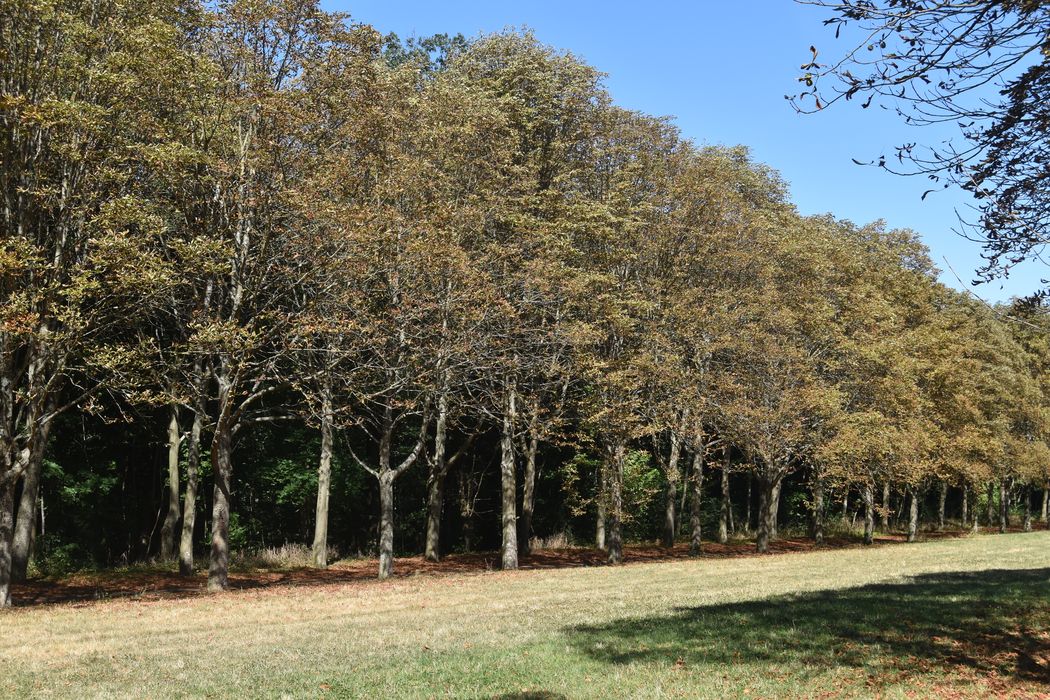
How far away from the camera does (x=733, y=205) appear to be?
33656mm

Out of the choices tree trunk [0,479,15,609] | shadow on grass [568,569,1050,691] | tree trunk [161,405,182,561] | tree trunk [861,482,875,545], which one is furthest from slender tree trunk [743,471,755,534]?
tree trunk [0,479,15,609]

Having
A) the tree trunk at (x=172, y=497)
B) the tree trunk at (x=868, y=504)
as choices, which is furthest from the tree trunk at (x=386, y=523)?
the tree trunk at (x=868, y=504)

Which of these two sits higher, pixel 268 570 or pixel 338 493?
pixel 338 493

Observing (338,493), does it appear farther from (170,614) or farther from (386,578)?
(170,614)

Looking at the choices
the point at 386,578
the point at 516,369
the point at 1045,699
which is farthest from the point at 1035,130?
the point at 386,578

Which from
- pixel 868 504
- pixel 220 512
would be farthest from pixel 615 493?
pixel 868 504

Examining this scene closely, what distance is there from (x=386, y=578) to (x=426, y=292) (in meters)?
8.02

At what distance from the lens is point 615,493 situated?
93.8 feet

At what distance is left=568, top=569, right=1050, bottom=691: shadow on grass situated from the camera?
30.2 ft

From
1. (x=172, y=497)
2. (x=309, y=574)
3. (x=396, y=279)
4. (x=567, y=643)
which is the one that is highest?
(x=396, y=279)

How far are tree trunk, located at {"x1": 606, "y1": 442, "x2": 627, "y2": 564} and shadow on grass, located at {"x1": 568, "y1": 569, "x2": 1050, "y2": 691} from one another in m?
14.0

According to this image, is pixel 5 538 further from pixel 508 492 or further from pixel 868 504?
pixel 868 504

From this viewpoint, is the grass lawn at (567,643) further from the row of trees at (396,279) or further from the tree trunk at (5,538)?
the row of trees at (396,279)

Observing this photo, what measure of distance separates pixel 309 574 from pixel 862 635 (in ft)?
64.9
